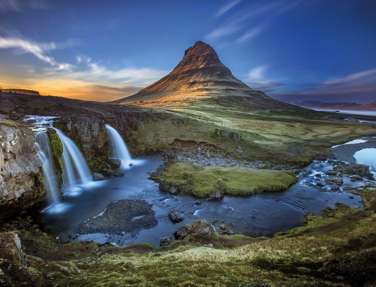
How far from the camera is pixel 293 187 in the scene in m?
50.9

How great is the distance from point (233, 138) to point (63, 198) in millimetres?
56823

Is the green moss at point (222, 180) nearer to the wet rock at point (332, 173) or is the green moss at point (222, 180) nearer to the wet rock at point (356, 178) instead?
the wet rock at point (332, 173)

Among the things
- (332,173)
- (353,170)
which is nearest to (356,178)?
(332,173)

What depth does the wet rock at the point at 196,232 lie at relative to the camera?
2807 cm

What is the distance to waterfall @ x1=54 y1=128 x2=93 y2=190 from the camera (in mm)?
48828

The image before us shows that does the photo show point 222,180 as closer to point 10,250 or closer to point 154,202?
point 154,202

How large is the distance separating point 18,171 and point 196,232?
24.8m

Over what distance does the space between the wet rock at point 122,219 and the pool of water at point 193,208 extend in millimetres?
898

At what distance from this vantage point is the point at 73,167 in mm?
51375

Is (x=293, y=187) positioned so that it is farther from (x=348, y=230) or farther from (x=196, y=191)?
(x=348, y=230)

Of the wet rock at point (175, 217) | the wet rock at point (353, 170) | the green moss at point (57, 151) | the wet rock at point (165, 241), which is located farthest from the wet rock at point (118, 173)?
the wet rock at point (353, 170)

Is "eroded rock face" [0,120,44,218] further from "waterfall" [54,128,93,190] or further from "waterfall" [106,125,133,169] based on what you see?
"waterfall" [106,125,133,169]

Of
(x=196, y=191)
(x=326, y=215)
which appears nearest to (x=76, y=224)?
(x=196, y=191)

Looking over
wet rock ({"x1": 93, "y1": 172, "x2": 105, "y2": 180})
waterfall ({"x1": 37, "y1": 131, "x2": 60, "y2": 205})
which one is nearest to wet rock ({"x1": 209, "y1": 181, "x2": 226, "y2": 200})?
wet rock ({"x1": 93, "y1": 172, "x2": 105, "y2": 180})
